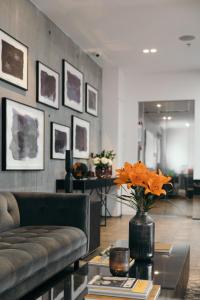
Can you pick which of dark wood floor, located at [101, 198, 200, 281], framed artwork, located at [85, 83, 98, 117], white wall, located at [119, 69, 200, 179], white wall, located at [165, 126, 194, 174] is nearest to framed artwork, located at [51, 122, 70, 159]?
framed artwork, located at [85, 83, 98, 117]

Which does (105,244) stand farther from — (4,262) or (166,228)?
(4,262)

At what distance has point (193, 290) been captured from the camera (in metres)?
3.10

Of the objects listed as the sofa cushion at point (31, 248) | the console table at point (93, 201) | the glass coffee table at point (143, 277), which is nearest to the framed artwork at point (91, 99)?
the console table at point (93, 201)

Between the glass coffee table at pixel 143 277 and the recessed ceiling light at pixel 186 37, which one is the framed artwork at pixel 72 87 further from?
the glass coffee table at pixel 143 277

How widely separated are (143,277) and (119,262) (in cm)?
16

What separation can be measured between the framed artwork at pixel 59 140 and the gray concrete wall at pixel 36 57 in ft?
0.27

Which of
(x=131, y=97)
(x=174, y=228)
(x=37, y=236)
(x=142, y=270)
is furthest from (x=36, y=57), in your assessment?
(x=131, y=97)

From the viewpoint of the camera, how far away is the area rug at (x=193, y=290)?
9.61ft

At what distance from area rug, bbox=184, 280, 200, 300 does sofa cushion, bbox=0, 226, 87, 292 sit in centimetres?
94

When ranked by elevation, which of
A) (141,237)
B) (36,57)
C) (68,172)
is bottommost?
(141,237)

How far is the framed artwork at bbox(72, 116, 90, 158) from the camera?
635 cm

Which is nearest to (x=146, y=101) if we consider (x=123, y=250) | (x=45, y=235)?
(x=45, y=235)

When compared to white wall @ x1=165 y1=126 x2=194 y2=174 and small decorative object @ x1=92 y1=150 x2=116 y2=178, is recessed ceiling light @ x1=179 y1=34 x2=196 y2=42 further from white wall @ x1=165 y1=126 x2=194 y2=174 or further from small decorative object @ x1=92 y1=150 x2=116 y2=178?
white wall @ x1=165 y1=126 x2=194 y2=174

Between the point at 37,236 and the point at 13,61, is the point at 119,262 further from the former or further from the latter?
the point at 13,61
